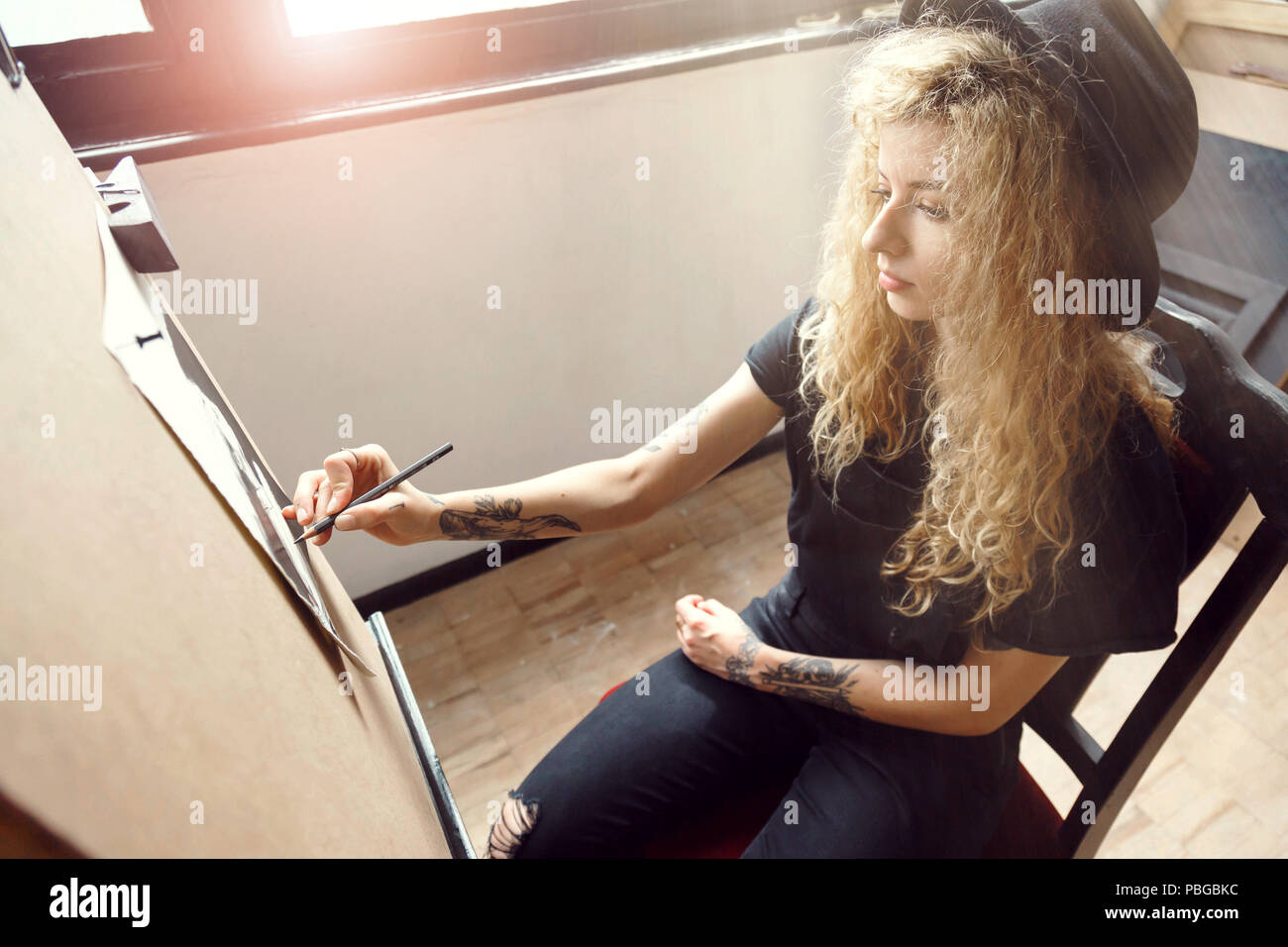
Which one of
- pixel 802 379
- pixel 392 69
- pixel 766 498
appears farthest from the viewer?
pixel 766 498

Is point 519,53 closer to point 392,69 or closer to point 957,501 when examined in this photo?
point 392,69

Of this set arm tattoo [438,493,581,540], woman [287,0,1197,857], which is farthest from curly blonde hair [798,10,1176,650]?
arm tattoo [438,493,581,540]

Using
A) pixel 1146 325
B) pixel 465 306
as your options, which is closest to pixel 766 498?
pixel 465 306

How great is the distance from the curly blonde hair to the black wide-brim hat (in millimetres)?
16

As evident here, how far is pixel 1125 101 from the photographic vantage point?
71 centimetres

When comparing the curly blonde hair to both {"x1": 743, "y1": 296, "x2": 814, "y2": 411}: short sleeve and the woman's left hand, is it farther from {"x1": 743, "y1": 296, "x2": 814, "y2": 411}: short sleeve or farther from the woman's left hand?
the woman's left hand

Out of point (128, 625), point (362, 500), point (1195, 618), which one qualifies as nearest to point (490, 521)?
point (362, 500)

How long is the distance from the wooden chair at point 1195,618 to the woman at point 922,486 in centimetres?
3

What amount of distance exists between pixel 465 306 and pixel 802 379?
0.80 m

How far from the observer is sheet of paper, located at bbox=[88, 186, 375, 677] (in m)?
0.53

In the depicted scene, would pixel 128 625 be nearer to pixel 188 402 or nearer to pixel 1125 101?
pixel 188 402

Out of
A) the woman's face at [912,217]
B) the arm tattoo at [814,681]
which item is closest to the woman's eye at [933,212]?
the woman's face at [912,217]

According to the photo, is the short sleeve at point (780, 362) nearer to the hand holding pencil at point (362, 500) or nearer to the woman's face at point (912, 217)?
the woman's face at point (912, 217)

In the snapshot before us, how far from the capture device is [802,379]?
1.11 metres
